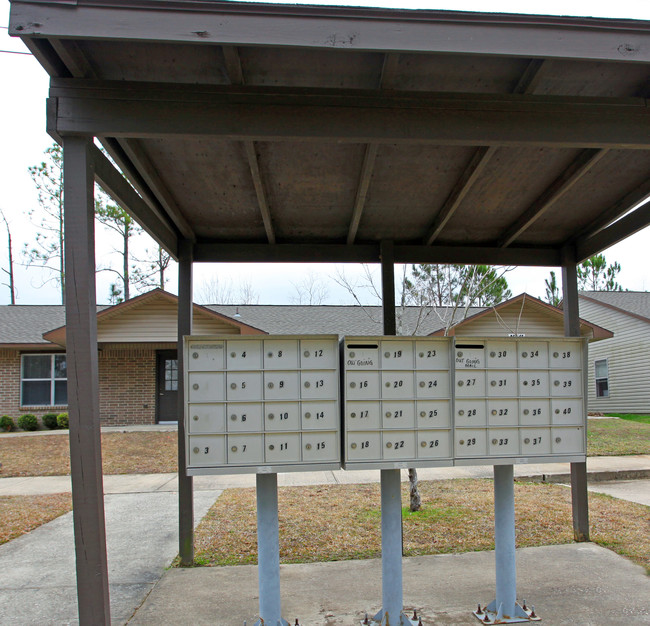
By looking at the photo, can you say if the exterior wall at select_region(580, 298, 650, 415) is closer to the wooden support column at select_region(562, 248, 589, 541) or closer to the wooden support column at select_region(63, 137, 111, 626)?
the wooden support column at select_region(562, 248, 589, 541)

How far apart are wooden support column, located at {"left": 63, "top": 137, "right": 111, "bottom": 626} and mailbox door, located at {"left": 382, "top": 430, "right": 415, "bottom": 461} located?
1593 millimetres

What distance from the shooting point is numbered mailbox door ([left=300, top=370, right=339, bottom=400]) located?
11.0 feet

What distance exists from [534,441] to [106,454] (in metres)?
10.2

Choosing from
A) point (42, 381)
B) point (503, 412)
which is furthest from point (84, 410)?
point (42, 381)

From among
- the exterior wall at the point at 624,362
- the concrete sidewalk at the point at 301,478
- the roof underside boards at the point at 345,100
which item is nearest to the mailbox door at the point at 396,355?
the roof underside boards at the point at 345,100

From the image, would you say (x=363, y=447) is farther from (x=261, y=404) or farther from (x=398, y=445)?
(x=261, y=404)

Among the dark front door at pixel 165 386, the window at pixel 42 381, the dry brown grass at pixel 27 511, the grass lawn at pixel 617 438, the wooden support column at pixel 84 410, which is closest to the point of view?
the wooden support column at pixel 84 410

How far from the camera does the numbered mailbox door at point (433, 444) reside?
11.3ft

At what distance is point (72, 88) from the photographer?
2.93 meters

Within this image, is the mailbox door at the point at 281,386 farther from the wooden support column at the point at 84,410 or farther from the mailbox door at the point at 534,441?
the mailbox door at the point at 534,441

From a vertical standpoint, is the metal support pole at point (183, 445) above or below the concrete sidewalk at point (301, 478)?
above

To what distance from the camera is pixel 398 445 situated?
11.2 ft

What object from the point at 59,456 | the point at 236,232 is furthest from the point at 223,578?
the point at 59,456

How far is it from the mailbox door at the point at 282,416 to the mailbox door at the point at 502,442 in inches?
48.6
